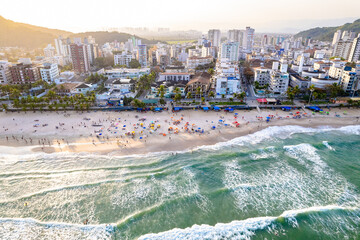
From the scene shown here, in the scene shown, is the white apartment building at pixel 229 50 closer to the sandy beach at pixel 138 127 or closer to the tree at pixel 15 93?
the sandy beach at pixel 138 127

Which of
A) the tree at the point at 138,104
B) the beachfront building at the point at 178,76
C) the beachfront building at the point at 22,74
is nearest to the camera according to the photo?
the tree at the point at 138,104

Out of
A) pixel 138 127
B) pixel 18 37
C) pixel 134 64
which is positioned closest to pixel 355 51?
pixel 134 64

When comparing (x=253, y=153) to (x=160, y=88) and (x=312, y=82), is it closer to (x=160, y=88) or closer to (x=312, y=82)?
(x=160, y=88)

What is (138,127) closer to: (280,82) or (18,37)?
(280,82)

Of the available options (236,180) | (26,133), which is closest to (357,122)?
(236,180)

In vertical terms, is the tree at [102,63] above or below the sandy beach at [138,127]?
above

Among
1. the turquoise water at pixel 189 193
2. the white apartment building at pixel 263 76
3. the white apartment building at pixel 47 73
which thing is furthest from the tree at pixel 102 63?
the turquoise water at pixel 189 193
